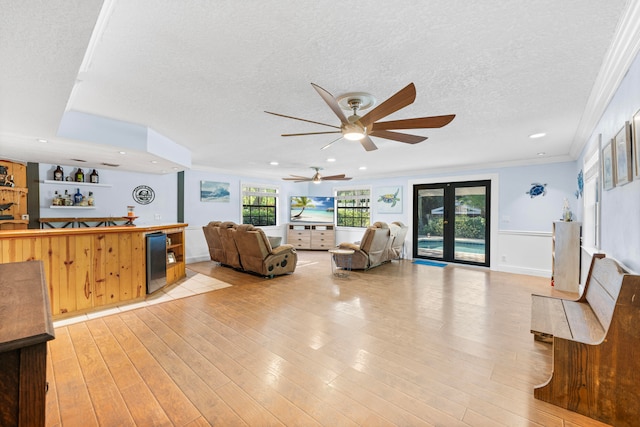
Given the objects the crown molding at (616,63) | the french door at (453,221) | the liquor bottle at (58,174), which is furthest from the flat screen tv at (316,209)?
the crown molding at (616,63)

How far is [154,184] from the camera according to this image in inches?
238

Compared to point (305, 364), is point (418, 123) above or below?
above

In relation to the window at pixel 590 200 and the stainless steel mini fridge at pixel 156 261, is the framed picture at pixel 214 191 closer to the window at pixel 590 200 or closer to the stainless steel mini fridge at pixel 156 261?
the stainless steel mini fridge at pixel 156 261

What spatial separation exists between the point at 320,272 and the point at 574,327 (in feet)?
13.6

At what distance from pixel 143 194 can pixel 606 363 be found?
7.11m

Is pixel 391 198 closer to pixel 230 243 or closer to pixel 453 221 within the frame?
pixel 453 221

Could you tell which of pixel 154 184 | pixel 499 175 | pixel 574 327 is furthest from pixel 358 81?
pixel 154 184

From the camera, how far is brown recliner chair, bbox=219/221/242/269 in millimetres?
5518

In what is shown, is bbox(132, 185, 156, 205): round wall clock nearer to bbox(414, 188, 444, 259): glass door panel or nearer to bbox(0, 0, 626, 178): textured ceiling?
bbox(0, 0, 626, 178): textured ceiling

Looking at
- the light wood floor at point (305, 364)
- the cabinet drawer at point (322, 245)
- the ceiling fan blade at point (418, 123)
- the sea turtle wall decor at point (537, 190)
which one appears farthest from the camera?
the cabinet drawer at point (322, 245)

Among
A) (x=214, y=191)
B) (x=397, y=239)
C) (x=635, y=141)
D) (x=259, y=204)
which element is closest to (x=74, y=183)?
(x=214, y=191)

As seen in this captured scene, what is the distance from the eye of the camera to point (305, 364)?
7.44ft

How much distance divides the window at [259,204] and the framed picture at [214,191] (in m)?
0.62

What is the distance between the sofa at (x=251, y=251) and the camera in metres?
→ 5.04
